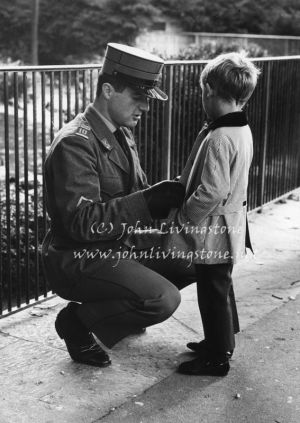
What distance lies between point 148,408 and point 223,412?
1.16 ft

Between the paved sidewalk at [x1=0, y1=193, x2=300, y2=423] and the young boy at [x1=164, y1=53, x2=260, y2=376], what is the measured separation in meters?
0.20

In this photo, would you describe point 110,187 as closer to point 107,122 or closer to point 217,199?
point 107,122

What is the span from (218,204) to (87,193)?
68cm

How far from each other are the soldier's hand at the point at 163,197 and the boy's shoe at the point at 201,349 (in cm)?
78

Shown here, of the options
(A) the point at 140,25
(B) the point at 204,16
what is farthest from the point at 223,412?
(B) the point at 204,16

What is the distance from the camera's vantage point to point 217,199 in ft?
12.9

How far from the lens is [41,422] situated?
11.7 ft

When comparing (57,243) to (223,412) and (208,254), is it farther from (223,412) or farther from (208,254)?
(223,412)

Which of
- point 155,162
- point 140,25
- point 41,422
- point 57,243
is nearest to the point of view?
point 41,422

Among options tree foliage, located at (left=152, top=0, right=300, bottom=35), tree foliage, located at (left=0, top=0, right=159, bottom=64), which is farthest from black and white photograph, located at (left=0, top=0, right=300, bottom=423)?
tree foliage, located at (left=152, top=0, right=300, bottom=35)

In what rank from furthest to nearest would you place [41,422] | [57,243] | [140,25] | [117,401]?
[140,25], [57,243], [117,401], [41,422]

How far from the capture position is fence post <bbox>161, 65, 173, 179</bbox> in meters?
5.99

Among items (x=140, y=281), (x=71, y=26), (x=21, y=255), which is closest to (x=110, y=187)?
(x=140, y=281)

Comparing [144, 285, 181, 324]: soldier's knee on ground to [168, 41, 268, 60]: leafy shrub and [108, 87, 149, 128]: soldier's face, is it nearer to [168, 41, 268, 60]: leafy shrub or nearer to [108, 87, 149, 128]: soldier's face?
[108, 87, 149, 128]: soldier's face
